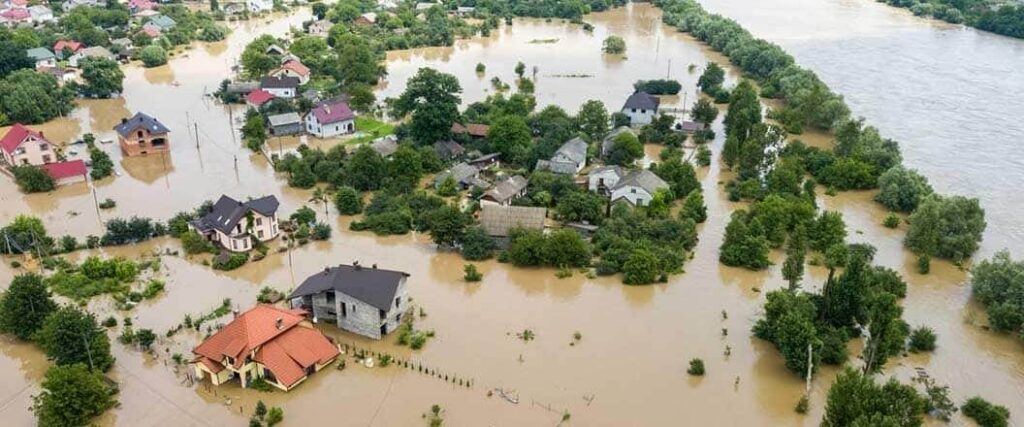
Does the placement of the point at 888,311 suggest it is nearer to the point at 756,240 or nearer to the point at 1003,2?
the point at 756,240

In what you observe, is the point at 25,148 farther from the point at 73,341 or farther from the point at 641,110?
the point at 641,110

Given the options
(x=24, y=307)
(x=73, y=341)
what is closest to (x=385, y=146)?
(x=24, y=307)

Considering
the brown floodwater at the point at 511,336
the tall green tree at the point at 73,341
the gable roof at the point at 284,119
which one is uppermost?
the gable roof at the point at 284,119

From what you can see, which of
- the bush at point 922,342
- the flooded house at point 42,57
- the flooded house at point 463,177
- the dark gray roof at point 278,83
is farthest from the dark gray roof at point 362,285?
the flooded house at point 42,57

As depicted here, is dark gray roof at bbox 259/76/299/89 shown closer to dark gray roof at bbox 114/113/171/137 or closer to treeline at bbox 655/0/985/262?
dark gray roof at bbox 114/113/171/137

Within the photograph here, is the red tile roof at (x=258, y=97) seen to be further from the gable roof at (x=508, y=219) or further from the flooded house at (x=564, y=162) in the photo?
the gable roof at (x=508, y=219)

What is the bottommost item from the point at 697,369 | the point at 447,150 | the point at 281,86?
the point at 697,369
